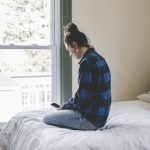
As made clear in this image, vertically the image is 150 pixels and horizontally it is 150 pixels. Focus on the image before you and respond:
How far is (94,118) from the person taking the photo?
230 cm

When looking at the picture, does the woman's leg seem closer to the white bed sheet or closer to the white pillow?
the white bed sheet

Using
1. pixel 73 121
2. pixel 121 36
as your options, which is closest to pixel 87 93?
pixel 73 121

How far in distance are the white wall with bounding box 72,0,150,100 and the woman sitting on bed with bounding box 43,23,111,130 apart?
0.97 m

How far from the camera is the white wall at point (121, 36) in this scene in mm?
3346

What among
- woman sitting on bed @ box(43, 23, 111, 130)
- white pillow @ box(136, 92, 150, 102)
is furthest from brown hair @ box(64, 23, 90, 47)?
white pillow @ box(136, 92, 150, 102)

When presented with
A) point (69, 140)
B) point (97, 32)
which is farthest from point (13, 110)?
point (69, 140)

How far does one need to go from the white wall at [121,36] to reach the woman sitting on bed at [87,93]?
38.1 inches

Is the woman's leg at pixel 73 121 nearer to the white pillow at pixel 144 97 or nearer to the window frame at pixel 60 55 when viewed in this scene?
the window frame at pixel 60 55

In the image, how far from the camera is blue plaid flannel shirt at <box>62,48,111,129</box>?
88.4 inches

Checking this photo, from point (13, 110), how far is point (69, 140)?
1.37m

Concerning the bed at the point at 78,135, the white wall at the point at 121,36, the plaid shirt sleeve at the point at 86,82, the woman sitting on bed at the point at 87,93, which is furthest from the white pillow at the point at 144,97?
the plaid shirt sleeve at the point at 86,82

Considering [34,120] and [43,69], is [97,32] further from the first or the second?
[34,120]

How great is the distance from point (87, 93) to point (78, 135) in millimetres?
307

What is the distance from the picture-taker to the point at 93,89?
2.25m
